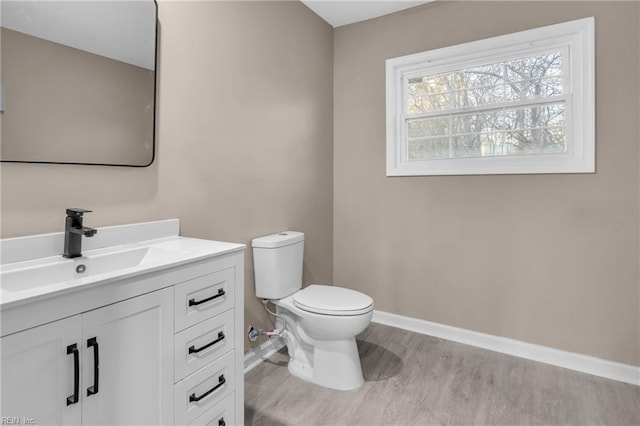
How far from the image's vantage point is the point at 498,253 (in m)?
2.36

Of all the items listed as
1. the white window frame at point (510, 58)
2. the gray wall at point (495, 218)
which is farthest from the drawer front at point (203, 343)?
the white window frame at point (510, 58)

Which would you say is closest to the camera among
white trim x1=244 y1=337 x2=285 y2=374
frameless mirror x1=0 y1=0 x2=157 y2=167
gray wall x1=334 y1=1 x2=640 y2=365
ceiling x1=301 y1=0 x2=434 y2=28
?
frameless mirror x1=0 y1=0 x2=157 y2=167

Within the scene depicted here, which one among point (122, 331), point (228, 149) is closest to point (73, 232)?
point (122, 331)

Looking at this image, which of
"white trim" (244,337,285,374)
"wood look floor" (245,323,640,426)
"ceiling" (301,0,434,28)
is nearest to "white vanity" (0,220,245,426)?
"wood look floor" (245,323,640,426)

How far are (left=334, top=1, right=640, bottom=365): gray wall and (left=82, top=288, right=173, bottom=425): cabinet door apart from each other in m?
1.95

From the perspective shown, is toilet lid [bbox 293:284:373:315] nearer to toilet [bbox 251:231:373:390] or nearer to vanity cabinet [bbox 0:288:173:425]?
toilet [bbox 251:231:373:390]

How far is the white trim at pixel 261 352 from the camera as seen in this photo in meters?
2.11

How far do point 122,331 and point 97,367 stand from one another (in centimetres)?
10

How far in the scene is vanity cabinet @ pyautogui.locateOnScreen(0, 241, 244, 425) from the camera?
0.83 meters

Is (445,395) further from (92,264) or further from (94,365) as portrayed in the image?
(92,264)

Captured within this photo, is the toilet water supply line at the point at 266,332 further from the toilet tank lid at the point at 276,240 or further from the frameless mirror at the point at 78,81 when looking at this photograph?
the frameless mirror at the point at 78,81

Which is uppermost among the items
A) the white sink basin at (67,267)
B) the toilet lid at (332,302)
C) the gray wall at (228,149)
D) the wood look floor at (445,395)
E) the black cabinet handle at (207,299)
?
the gray wall at (228,149)

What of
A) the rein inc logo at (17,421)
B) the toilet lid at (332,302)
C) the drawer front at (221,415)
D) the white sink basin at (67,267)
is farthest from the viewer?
the toilet lid at (332,302)

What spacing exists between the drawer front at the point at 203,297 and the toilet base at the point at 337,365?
2.59 ft
